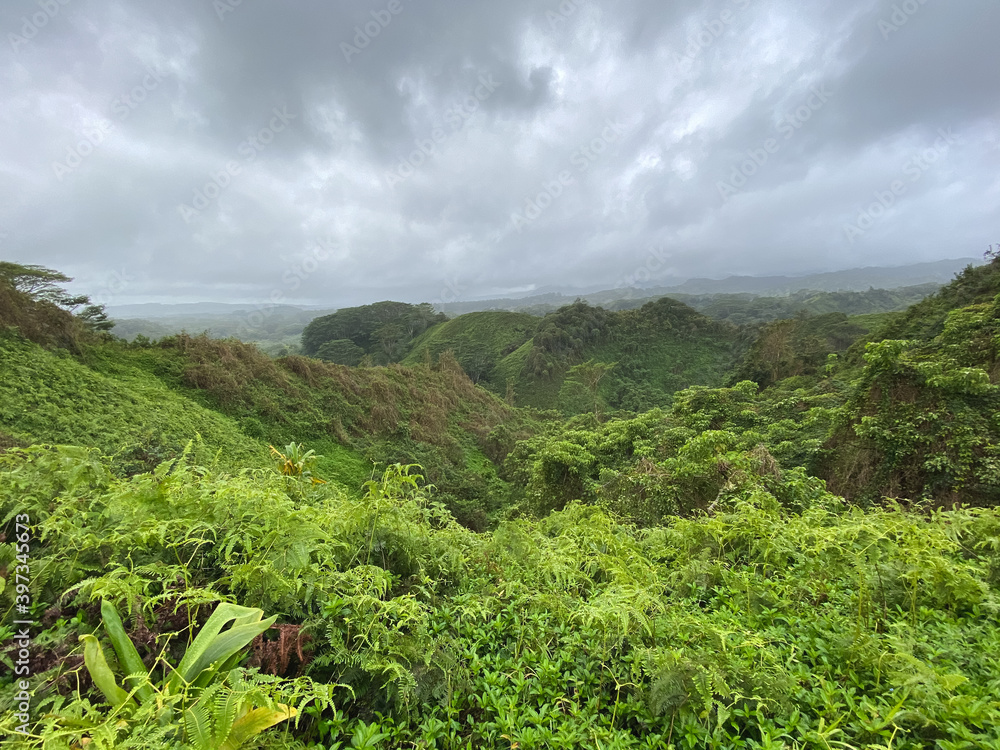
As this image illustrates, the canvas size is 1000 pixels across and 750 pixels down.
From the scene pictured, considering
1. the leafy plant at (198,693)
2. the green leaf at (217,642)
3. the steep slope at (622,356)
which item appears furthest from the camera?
the steep slope at (622,356)

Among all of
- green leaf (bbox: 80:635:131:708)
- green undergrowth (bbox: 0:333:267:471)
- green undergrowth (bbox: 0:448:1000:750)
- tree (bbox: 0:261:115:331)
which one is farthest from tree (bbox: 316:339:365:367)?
green leaf (bbox: 80:635:131:708)

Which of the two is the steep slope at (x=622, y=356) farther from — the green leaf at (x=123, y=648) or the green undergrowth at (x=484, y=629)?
the green leaf at (x=123, y=648)

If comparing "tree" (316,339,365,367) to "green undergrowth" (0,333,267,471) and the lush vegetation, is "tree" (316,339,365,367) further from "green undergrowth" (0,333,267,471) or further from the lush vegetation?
the lush vegetation

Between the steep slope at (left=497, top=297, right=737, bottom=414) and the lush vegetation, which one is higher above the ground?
the lush vegetation

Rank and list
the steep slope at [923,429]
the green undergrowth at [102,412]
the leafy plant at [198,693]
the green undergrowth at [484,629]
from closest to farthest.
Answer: the leafy plant at [198,693] < the green undergrowth at [484,629] < the steep slope at [923,429] < the green undergrowth at [102,412]

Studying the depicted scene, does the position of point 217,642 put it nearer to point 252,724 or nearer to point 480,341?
point 252,724

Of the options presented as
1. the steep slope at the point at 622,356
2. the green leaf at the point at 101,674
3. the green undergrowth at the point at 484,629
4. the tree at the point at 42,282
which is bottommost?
the steep slope at the point at 622,356

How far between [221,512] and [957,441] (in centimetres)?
1009

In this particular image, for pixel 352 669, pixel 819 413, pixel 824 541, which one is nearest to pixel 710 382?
pixel 819 413

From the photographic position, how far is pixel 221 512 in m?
2.55

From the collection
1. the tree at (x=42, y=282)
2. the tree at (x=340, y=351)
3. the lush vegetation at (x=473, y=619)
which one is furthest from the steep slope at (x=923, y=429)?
the tree at (x=340, y=351)

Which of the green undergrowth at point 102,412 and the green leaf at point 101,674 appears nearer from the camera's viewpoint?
the green leaf at point 101,674

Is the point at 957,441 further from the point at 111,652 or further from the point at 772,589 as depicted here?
the point at 111,652

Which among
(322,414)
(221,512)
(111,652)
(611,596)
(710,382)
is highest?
(221,512)
